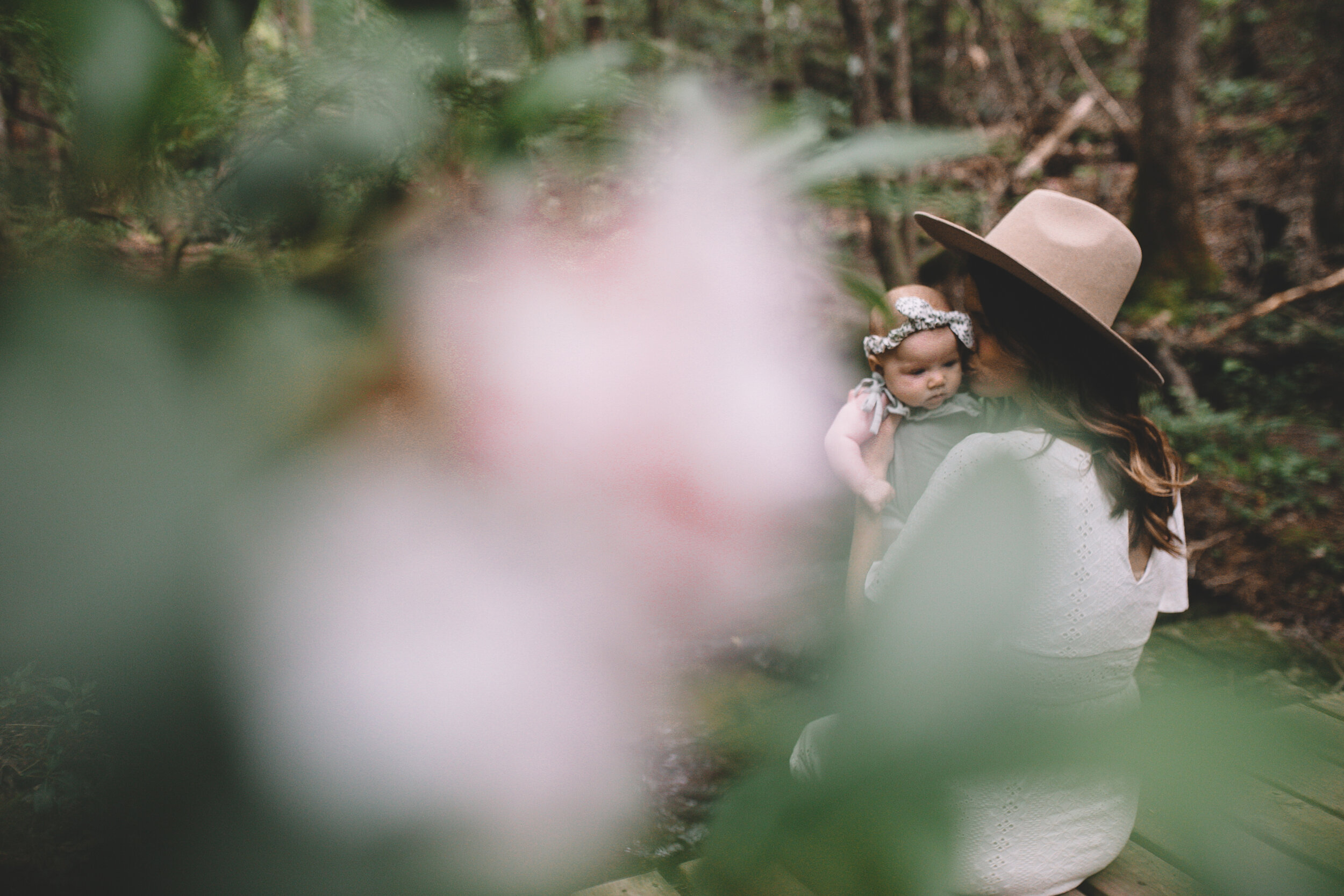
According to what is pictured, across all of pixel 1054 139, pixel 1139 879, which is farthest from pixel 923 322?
pixel 1054 139

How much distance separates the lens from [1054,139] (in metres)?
5.56

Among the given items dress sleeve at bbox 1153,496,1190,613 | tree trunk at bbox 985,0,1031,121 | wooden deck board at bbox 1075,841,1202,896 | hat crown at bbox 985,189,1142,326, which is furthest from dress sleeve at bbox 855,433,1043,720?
tree trunk at bbox 985,0,1031,121

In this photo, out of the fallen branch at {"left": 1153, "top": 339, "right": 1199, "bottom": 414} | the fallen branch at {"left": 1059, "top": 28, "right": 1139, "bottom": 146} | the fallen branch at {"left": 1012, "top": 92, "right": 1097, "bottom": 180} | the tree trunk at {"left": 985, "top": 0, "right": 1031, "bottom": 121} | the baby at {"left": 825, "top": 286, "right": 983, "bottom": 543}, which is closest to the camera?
the baby at {"left": 825, "top": 286, "right": 983, "bottom": 543}

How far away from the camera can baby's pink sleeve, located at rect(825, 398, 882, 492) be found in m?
1.12

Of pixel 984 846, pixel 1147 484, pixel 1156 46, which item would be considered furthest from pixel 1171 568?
pixel 1156 46

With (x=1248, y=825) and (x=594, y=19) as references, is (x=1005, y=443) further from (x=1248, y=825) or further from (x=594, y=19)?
(x=594, y=19)

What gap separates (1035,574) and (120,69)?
14.7 inches

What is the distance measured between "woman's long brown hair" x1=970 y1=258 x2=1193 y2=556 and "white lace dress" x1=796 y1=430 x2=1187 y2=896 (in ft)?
0.08

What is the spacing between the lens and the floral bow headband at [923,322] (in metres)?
1.04

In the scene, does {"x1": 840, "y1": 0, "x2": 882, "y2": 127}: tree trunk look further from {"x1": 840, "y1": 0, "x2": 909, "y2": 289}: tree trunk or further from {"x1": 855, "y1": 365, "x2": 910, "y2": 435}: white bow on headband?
{"x1": 855, "y1": 365, "x2": 910, "y2": 435}: white bow on headband

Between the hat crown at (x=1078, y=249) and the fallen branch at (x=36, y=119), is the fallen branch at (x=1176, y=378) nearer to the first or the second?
the hat crown at (x=1078, y=249)

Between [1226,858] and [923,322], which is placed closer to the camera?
[1226,858]

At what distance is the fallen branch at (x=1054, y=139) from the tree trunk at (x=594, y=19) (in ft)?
9.90

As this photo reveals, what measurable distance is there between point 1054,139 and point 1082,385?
17.6 feet
